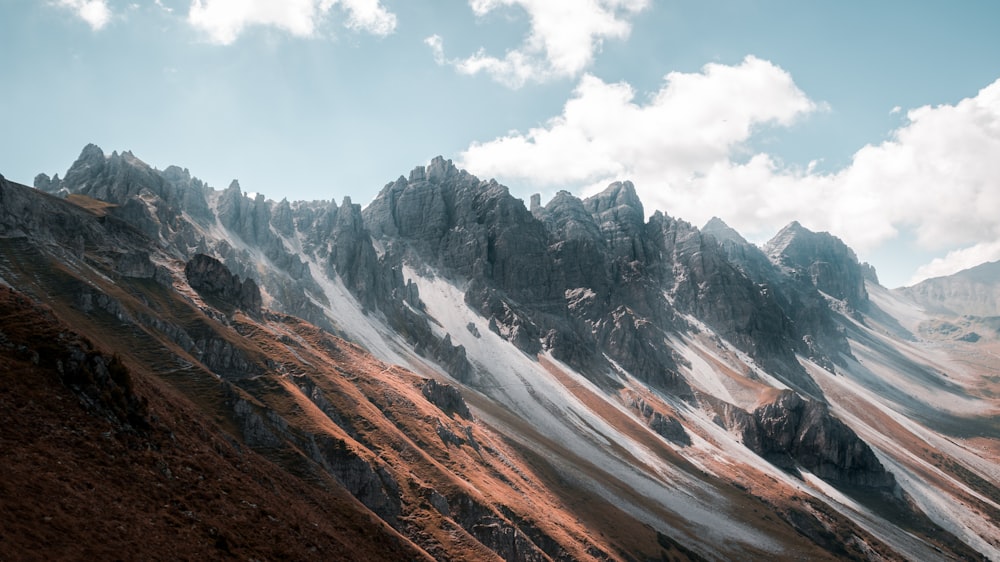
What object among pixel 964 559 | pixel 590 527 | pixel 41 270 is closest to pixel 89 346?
pixel 41 270

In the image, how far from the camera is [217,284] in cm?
13275

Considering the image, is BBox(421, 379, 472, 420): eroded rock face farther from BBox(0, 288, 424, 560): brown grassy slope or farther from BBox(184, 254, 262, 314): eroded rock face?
BBox(0, 288, 424, 560): brown grassy slope

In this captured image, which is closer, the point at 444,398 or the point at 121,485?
the point at 121,485

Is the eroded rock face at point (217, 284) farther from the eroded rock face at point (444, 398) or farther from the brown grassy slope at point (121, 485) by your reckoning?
the brown grassy slope at point (121, 485)

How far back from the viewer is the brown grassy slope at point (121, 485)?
3284 centimetres

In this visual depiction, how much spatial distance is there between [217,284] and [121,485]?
102 meters

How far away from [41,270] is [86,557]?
263 ft

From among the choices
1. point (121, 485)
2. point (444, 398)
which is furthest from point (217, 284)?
point (121, 485)

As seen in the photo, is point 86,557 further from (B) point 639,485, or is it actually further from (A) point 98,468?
(B) point 639,485

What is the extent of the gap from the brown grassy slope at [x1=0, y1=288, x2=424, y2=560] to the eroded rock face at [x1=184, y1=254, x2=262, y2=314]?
248 feet

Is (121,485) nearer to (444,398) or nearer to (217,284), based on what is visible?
(217,284)

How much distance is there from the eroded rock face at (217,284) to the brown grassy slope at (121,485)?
75.5 meters

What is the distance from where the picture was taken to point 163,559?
34688 mm

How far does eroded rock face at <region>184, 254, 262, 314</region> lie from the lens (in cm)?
13088
